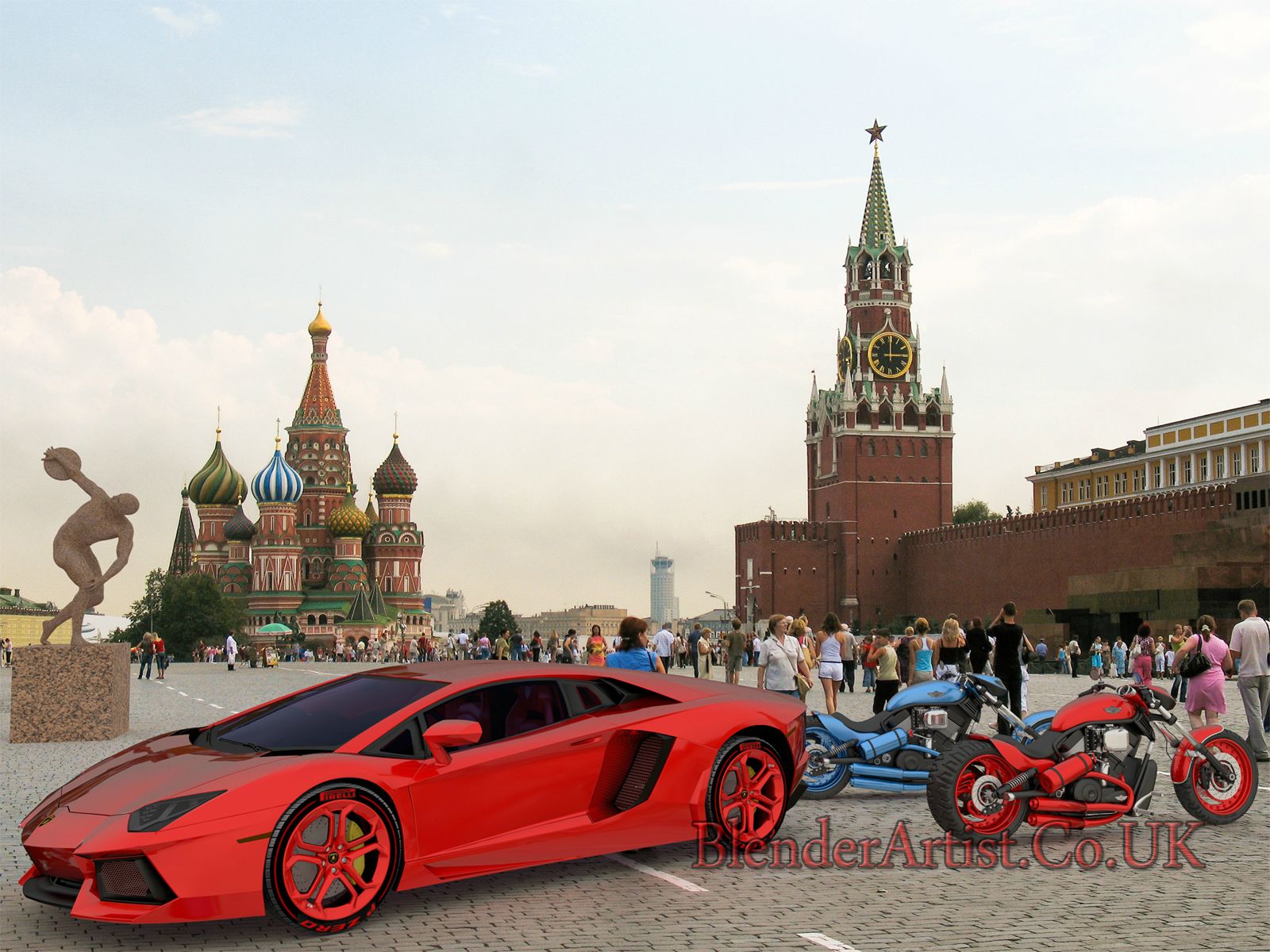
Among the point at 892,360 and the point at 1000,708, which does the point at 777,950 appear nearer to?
the point at 1000,708

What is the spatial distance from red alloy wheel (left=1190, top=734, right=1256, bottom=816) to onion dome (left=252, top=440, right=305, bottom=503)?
100.0 metres

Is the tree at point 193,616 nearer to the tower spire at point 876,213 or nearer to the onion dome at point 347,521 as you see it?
the onion dome at point 347,521

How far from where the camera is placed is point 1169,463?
89312 mm

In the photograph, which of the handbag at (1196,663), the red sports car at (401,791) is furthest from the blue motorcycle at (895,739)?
the handbag at (1196,663)

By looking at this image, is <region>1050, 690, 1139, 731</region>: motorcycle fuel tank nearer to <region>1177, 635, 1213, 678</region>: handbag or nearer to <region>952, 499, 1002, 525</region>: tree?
<region>1177, 635, 1213, 678</region>: handbag

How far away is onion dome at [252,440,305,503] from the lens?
105188mm

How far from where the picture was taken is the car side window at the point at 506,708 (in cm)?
706

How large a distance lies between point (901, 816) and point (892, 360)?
94.6 metres

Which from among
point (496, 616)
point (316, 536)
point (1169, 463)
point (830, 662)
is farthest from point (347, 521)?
point (830, 662)

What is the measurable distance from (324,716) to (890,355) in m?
97.5

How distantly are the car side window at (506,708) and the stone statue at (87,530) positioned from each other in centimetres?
956

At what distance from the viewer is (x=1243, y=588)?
5288cm

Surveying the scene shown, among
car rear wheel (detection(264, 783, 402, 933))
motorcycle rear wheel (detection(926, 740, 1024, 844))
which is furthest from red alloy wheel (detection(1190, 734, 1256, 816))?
car rear wheel (detection(264, 783, 402, 933))

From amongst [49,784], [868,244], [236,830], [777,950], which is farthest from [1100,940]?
[868,244]
